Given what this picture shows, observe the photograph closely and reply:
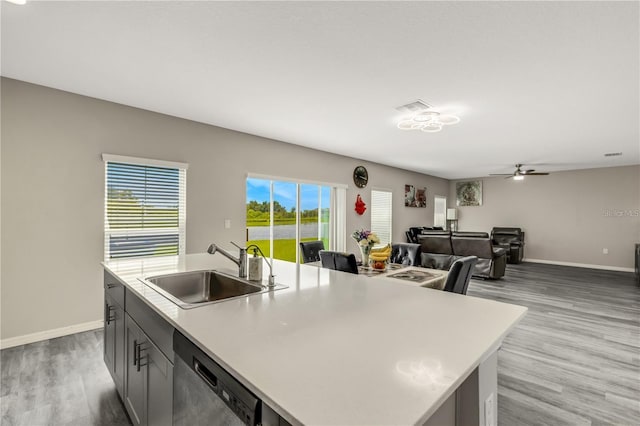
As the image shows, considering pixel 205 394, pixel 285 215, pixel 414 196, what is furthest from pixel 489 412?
pixel 414 196

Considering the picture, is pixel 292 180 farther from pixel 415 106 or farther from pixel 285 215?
pixel 415 106

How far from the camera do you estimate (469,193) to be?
1009 centimetres

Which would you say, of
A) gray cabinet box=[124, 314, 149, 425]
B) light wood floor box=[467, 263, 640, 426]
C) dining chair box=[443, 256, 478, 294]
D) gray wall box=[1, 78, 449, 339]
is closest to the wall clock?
light wood floor box=[467, 263, 640, 426]

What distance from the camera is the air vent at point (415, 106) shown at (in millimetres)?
3383

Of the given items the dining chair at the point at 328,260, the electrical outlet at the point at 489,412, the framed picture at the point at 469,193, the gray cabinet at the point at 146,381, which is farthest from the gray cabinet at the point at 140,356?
the framed picture at the point at 469,193

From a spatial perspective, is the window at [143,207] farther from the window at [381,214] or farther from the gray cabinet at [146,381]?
the window at [381,214]

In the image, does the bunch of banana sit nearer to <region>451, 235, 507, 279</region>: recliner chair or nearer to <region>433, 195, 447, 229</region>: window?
<region>451, 235, 507, 279</region>: recliner chair

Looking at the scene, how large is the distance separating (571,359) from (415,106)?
286 centimetres

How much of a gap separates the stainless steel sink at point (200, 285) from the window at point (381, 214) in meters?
5.57

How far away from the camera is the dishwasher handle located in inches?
36.9

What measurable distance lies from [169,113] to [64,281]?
7.27ft

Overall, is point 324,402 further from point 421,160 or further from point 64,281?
point 421,160

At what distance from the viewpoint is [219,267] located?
2.22m

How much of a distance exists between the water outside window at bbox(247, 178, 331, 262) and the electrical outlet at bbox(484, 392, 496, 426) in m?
4.07
